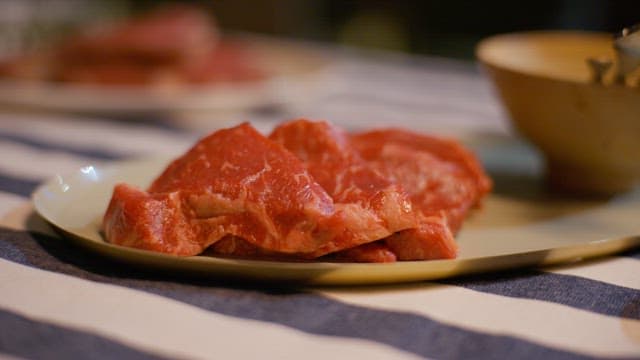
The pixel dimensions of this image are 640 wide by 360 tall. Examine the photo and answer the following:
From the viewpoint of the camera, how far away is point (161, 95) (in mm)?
2277

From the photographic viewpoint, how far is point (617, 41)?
1.30m

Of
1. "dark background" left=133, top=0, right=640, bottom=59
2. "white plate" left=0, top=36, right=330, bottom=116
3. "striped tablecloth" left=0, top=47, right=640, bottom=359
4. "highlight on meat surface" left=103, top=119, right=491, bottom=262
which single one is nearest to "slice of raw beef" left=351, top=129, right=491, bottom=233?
"highlight on meat surface" left=103, top=119, right=491, bottom=262

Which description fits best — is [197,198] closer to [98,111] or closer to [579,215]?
[579,215]

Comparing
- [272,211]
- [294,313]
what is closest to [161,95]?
[272,211]

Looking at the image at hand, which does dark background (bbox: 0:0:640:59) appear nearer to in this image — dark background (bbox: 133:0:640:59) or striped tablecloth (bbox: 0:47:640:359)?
dark background (bbox: 133:0:640:59)

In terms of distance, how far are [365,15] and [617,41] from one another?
4.29 meters

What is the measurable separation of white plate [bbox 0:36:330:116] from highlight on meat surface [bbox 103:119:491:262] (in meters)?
→ 1.07

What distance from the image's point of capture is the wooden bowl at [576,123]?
1.37 m

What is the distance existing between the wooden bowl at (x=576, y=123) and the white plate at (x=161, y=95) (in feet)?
2.73

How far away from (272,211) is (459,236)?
1.03 ft

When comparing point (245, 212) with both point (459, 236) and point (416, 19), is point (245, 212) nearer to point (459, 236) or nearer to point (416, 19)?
point (459, 236)

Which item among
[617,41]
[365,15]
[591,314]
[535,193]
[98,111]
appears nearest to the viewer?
[591,314]

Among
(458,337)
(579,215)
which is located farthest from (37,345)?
(579,215)

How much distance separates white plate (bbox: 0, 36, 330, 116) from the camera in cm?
220
